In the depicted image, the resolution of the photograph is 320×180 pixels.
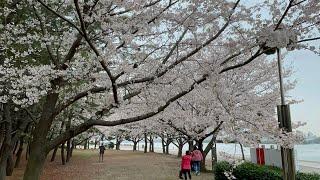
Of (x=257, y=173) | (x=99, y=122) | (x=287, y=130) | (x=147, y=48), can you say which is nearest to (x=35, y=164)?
(x=99, y=122)

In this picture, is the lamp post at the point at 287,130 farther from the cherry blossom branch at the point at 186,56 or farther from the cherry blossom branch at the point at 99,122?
the cherry blossom branch at the point at 99,122

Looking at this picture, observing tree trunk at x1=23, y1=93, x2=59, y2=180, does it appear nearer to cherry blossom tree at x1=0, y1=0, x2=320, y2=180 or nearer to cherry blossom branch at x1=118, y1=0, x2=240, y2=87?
cherry blossom tree at x1=0, y1=0, x2=320, y2=180

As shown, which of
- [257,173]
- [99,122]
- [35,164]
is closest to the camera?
[99,122]

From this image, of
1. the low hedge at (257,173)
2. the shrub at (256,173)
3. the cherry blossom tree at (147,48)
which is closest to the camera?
the cherry blossom tree at (147,48)

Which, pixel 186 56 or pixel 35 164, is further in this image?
pixel 35 164

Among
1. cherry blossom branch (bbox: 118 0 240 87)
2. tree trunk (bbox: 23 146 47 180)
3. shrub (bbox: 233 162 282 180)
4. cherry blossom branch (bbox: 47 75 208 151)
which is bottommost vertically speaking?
shrub (bbox: 233 162 282 180)

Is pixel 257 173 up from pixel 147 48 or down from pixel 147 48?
down

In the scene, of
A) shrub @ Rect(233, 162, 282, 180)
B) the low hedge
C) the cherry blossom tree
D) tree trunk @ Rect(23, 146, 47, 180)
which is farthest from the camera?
shrub @ Rect(233, 162, 282, 180)

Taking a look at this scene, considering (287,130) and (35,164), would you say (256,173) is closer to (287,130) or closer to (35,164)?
(287,130)

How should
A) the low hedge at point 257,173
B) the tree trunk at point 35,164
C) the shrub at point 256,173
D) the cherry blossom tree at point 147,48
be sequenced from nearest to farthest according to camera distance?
the cherry blossom tree at point 147,48 < the tree trunk at point 35,164 < the low hedge at point 257,173 < the shrub at point 256,173

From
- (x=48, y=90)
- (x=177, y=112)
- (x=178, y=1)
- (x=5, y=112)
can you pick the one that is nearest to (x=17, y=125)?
(x=5, y=112)

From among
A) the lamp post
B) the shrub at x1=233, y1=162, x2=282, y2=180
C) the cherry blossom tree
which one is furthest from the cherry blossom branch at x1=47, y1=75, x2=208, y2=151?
the shrub at x1=233, y1=162, x2=282, y2=180

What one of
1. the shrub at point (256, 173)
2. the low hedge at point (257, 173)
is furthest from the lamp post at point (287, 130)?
the shrub at point (256, 173)

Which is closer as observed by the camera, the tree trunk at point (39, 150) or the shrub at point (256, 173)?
the tree trunk at point (39, 150)
